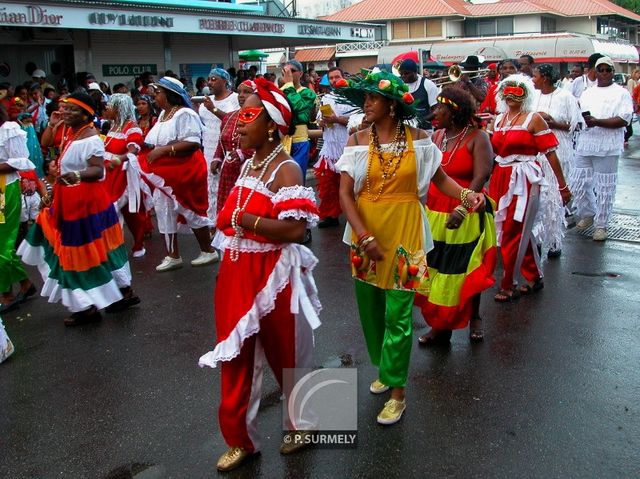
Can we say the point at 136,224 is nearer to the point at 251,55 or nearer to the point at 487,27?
the point at 251,55

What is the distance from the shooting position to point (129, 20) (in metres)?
15.2

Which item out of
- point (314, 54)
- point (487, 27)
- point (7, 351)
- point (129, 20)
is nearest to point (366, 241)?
point (7, 351)

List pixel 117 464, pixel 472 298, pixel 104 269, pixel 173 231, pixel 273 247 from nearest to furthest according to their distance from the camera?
pixel 273 247
pixel 117 464
pixel 472 298
pixel 104 269
pixel 173 231

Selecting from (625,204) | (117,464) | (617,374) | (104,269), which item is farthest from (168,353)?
(625,204)

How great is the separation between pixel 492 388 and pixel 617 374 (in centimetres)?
90

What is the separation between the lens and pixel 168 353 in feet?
17.5

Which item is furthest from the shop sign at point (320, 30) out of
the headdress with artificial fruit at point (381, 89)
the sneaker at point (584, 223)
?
the headdress with artificial fruit at point (381, 89)

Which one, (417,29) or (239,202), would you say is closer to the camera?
(239,202)

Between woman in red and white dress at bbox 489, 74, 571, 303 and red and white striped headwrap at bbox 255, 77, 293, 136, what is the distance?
121 inches

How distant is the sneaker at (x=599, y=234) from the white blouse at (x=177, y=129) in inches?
191

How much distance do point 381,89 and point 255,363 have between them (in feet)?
5.38

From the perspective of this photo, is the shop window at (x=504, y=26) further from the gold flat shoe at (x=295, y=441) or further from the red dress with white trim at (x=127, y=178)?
the gold flat shoe at (x=295, y=441)

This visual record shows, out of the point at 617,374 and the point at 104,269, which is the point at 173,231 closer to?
the point at 104,269

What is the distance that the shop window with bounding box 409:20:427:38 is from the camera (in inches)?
2324
